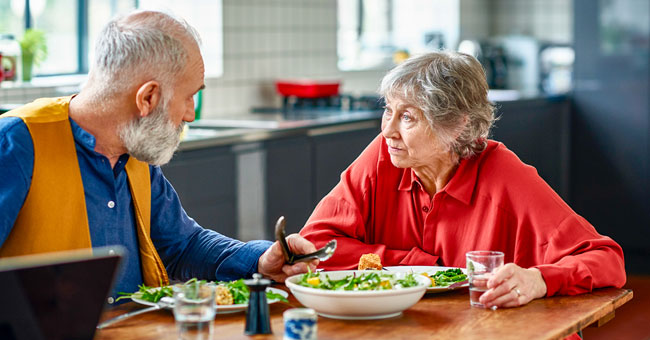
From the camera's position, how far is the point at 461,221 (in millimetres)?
2236

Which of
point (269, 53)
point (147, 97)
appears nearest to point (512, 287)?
point (147, 97)

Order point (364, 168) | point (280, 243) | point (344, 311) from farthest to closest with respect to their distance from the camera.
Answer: point (364, 168) < point (280, 243) < point (344, 311)

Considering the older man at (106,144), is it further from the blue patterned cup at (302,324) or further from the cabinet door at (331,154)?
the cabinet door at (331,154)

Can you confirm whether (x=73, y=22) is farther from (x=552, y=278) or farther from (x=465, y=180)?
(x=552, y=278)

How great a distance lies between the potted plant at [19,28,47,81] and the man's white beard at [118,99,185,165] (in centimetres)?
225

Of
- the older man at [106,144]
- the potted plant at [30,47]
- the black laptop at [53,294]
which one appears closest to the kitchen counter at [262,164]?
the potted plant at [30,47]

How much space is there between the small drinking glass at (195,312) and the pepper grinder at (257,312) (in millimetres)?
100

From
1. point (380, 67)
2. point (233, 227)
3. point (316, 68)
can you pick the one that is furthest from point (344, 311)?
point (380, 67)

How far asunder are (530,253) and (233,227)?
2.09 metres

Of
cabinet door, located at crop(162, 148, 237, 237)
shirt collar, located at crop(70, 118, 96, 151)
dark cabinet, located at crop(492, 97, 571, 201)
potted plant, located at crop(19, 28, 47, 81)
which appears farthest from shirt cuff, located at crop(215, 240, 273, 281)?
dark cabinet, located at crop(492, 97, 571, 201)

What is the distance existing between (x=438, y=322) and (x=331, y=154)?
290 cm

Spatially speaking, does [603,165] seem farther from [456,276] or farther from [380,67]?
[456,276]

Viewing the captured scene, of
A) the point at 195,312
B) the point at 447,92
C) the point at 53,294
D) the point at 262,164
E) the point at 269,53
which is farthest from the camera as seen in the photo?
the point at 269,53

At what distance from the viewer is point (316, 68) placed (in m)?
5.86
